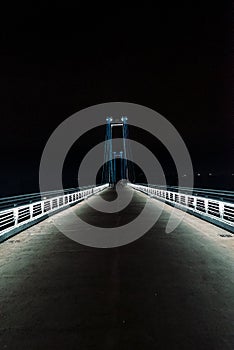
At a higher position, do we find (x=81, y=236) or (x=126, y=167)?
(x=126, y=167)

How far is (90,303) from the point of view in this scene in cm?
464

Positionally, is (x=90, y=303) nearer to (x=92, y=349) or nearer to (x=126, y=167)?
(x=92, y=349)

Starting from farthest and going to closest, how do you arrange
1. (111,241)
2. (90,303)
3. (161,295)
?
(111,241), (161,295), (90,303)

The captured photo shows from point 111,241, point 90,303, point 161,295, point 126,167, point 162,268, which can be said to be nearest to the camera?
point 90,303

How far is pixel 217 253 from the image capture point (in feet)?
25.7

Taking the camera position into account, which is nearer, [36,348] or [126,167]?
[36,348]

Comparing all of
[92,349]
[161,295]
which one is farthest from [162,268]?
[92,349]

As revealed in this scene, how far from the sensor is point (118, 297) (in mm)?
4879

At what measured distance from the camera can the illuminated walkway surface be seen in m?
3.61

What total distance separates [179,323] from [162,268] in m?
2.64

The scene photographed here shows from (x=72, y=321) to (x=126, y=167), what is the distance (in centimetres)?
8627

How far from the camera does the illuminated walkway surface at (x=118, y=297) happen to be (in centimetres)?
361

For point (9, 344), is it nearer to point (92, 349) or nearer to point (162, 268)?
point (92, 349)

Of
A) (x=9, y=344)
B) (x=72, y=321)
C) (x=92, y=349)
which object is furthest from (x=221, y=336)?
(x=9, y=344)
